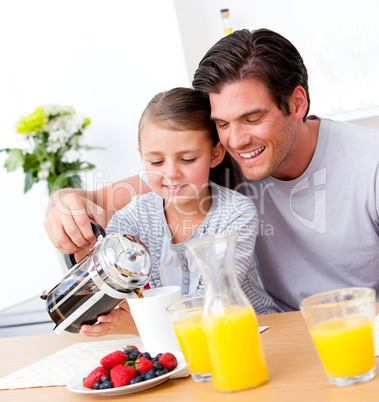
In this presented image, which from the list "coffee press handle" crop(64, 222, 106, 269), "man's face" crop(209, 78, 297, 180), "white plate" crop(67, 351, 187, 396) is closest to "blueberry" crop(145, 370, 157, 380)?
"white plate" crop(67, 351, 187, 396)

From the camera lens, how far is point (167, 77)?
2410mm

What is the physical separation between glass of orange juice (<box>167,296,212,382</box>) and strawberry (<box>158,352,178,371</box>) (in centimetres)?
4

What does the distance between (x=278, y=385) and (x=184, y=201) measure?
30.2 inches

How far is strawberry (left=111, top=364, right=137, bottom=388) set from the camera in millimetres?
875

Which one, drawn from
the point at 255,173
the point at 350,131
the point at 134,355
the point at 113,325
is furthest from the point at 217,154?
the point at 134,355

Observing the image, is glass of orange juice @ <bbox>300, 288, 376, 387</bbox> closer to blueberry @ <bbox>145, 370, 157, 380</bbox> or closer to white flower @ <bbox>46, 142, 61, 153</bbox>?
blueberry @ <bbox>145, 370, 157, 380</bbox>

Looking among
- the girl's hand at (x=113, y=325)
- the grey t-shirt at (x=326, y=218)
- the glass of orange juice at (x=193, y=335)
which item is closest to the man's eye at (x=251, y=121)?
the grey t-shirt at (x=326, y=218)

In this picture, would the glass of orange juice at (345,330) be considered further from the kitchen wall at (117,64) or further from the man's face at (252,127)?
the kitchen wall at (117,64)

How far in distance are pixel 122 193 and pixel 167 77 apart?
806mm

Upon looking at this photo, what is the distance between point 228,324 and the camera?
30.6 inches

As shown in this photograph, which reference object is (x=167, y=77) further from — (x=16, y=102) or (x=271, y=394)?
(x=271, y=394)

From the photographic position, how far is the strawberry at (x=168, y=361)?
909mm

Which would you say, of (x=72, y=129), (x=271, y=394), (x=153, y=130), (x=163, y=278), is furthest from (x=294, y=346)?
(x=72, y=129)

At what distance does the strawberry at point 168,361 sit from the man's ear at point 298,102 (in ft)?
2.85
